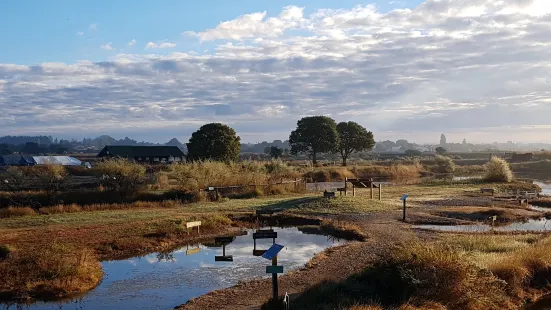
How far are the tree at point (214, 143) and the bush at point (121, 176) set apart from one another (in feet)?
88.2

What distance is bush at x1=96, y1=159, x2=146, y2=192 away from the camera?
3231cm

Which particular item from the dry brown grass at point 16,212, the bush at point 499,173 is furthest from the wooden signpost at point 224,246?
the bush at point 499,173

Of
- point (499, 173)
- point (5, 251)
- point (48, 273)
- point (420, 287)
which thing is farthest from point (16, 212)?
point (499, 173)

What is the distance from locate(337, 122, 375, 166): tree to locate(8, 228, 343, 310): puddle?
226 ft

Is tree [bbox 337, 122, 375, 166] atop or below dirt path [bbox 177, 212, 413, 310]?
atop

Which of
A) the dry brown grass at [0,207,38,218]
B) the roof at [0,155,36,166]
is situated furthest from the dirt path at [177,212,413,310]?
the roof at [0,155,36,166]

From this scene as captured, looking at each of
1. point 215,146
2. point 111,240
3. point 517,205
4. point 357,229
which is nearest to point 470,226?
point 357,229

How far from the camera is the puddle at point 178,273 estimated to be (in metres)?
12.5

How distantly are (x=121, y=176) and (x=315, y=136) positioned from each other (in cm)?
5437

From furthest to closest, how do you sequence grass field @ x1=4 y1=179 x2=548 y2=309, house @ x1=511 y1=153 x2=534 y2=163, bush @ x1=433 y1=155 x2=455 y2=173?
house @ x1=511 y1=153 x2=534 y2=163 < bush @ x1=433 y1=155 x2=455 y2=173 < grass field @ x1=4 y1=179 x2=548 y2=309

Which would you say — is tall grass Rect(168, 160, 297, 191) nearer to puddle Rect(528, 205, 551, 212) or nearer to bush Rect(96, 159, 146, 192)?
bush Rect(96, 159, 146, 192)

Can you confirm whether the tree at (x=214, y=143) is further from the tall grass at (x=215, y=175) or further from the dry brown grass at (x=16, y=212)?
the dry brown grass at (x=16, y=212)

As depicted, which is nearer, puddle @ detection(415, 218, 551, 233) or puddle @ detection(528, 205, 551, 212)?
puddle @ detection(415, 218, 551, 233)

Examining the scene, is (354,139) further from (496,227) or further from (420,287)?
(420,287)
